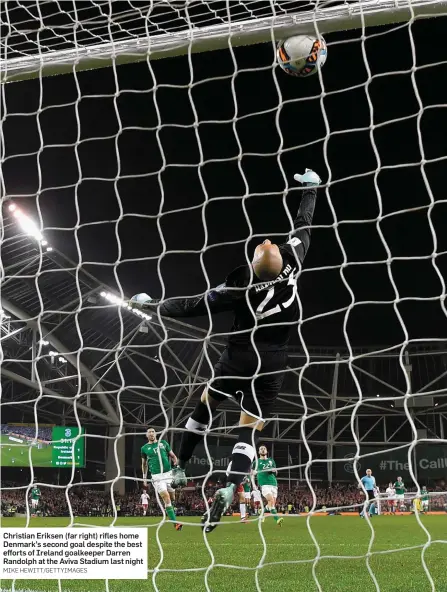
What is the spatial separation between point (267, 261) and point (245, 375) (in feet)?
2.57

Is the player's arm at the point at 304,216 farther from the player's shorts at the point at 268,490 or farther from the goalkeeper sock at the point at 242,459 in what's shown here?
the player's shorts at the point at 268,490

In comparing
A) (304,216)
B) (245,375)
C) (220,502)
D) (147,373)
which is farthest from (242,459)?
(147,373)

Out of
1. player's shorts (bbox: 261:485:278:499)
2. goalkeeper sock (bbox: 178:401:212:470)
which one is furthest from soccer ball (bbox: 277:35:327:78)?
player's shorts (bbox: 261:485:278:499)

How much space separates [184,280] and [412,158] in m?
10.8

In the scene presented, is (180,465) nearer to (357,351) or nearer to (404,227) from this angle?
(404,227)

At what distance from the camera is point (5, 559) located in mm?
3564

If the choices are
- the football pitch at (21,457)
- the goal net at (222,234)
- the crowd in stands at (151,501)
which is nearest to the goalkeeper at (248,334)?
the goal net at (222,234)

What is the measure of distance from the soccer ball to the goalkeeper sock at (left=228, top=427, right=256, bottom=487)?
2287 mm

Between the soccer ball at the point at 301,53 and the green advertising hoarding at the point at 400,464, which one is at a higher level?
the soccer ball at the point at 301,53

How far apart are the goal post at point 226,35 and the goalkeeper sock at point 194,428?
2277 mm

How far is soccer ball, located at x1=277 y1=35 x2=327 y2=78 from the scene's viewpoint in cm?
372

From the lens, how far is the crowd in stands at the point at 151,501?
21094 millimetres

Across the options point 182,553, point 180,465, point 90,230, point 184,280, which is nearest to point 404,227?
point 184,280

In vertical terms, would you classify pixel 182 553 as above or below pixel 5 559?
below
